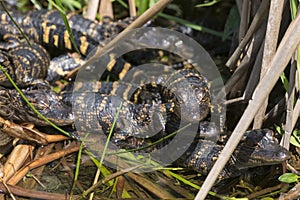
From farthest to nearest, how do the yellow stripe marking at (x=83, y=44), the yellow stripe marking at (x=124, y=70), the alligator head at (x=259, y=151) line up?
the yellow stripe marking at (x=83, y=44) < the yellow stripe marking at (x=124, y=70) < the alligator head at (x=259, y=151)

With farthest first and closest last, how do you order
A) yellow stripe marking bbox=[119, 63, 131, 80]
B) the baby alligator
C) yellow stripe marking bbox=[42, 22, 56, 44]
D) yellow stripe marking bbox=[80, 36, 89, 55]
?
yellow stripe marking bbox=[42, 22, 56, 44] < yellow stripe marking bbox=[80, 36, 89, 55] < yellow stripe marking bbox=[119, 63, 131, 80] < the baby alligator

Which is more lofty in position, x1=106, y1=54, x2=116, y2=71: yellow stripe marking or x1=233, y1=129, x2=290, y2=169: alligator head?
x1=106, y1=54, x2=116, y2=71: yellow stripe marking

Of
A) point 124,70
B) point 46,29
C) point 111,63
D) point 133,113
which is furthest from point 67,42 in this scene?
point 133,113

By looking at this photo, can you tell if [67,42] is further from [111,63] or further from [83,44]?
[111,63]

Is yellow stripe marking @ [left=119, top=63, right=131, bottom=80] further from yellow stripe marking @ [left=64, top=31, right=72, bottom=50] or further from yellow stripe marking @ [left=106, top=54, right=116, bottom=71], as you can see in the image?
A: yellow stripe marking @ [left=64, top=31, right=72, bottom=50]

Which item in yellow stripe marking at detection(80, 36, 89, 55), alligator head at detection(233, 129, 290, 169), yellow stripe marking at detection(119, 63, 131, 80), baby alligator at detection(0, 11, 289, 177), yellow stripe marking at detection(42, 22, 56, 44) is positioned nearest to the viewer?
alligator head at detection(233, 129, 290, 169)

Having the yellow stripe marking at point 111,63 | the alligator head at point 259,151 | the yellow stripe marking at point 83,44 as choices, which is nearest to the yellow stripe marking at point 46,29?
the yellow stripe marking at point 83,44

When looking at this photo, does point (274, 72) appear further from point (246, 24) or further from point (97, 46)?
point (97, 46)

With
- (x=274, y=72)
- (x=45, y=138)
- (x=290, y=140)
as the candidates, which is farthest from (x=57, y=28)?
(x=274, y=72)

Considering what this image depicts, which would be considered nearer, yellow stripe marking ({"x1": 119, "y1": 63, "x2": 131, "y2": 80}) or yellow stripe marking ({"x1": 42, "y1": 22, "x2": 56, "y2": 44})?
yellow stripe marking ({"x1": 119, "y1": 63, "x2": 131, "y2": 80})

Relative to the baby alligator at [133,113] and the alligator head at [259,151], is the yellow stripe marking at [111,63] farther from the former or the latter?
the alligator head at [259,151]

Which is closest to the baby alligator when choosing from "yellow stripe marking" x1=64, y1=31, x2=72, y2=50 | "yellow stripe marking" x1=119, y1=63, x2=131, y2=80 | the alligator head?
the alligator head
